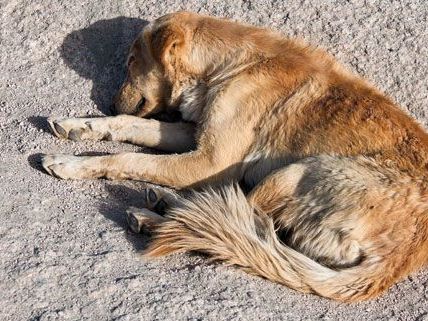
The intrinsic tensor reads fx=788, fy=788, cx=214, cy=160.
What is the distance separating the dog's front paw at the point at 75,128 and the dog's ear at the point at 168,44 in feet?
2.31

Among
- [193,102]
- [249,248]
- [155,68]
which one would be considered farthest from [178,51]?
[249,248]

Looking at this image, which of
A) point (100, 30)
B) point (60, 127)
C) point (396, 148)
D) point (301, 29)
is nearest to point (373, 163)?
point (396, 148)

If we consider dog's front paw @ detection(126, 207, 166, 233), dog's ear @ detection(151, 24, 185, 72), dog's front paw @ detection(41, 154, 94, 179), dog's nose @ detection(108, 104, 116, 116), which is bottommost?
dog's front paw @ detection(41, 154, 94, 179)

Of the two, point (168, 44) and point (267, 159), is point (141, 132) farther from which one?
point (267, 159)

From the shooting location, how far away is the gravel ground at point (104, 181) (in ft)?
14.3

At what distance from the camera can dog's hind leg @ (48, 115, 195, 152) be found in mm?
6016

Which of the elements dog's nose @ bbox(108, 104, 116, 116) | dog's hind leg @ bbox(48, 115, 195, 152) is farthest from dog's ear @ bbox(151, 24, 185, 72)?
dog's nose @ bbox(108, 104, 116, 116)

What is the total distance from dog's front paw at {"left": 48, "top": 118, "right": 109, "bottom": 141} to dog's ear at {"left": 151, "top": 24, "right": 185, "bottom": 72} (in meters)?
0.70

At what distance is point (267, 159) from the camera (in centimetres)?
557

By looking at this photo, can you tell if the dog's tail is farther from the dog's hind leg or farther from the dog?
the dog's hind leg

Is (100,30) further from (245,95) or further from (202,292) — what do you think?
(202,292)

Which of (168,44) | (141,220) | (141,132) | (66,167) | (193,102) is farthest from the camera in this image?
(141,132)

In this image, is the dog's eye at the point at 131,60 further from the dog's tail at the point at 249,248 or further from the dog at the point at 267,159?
the dog's tail at the point at 249,248

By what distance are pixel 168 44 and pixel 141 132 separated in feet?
2.40
